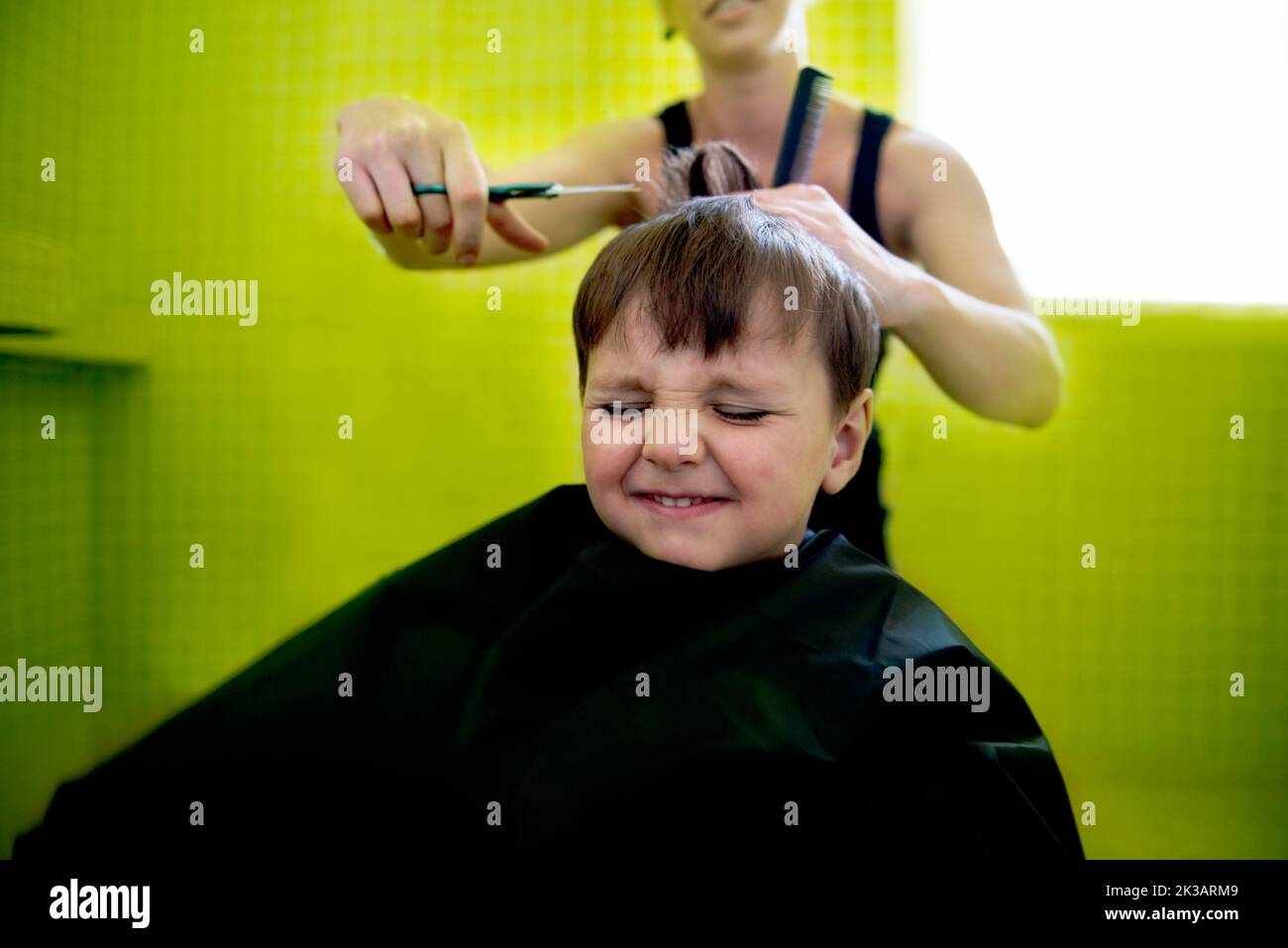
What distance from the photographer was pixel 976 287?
160cm

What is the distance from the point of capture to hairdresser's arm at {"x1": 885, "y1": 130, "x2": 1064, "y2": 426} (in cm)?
150

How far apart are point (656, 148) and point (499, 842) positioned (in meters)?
1.19

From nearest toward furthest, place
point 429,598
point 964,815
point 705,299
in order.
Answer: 1. point 964,815
2. point 705,299
3. point 429,598

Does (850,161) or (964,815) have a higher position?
(850,161)

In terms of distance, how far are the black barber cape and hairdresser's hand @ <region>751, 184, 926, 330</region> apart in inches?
14.0

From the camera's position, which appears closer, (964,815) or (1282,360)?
(964,815)

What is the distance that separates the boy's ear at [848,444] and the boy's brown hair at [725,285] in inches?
0.7

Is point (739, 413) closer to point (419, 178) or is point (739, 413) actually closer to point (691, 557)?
point (691, 557)

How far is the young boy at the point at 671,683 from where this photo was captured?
0.95 meters

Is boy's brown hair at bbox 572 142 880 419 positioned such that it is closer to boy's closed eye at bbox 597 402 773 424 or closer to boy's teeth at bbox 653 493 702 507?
boy's closed eye at bbox 597 402 773 424

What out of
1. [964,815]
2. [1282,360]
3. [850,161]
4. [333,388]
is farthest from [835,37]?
[964,815]

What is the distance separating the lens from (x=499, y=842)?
0.98m

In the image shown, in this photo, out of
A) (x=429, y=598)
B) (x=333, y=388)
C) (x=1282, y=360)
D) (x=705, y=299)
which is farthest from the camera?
(x=333, y=388)

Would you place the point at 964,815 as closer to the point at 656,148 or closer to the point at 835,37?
the point at 656,148
